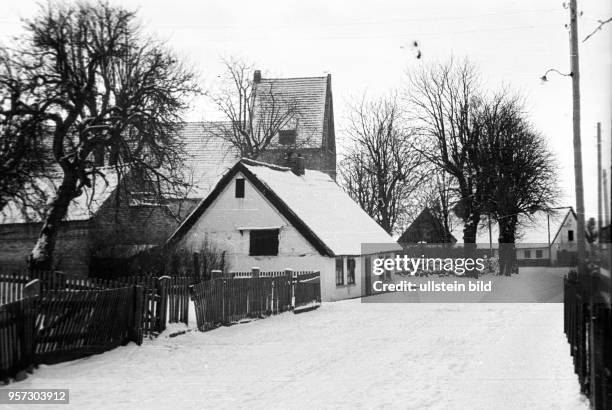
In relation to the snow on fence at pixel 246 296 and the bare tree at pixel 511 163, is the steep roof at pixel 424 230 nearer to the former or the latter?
the bare tree at pixel 511 163

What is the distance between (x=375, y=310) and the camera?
1043 inches

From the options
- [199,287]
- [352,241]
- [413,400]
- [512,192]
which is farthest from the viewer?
[512,192]

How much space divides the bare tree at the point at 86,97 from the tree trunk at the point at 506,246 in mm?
34711

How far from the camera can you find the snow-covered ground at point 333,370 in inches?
370

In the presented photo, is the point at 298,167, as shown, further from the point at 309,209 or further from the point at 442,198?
the point at 442,198

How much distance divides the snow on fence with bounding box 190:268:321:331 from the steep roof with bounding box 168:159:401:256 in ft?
20.3

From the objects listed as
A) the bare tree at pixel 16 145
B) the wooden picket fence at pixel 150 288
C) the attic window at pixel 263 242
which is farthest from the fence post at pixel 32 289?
the attic window at pixel 263 242

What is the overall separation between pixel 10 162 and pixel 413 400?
17.1 metres

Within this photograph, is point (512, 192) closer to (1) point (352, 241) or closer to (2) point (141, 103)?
(1) point (352, 241)

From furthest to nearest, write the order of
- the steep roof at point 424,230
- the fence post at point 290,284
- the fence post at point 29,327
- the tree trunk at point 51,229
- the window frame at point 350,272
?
the steep roof at point 424,230
the window frame at point 350,272
the tree trunk at point 51,229
the fence post at point 290,284
the fence post at point 29,327

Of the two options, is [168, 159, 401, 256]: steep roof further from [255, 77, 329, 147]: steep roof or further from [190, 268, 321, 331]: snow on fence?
[255, 77, 329, 147]: steep roof

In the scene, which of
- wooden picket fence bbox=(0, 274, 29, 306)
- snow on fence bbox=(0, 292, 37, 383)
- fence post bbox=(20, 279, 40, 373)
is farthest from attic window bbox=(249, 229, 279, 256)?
snow on fence bbox=(0, 292, 37, 383)

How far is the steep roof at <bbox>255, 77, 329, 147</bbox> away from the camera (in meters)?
59.6

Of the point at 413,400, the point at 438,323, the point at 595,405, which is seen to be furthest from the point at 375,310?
the point at 595,405
